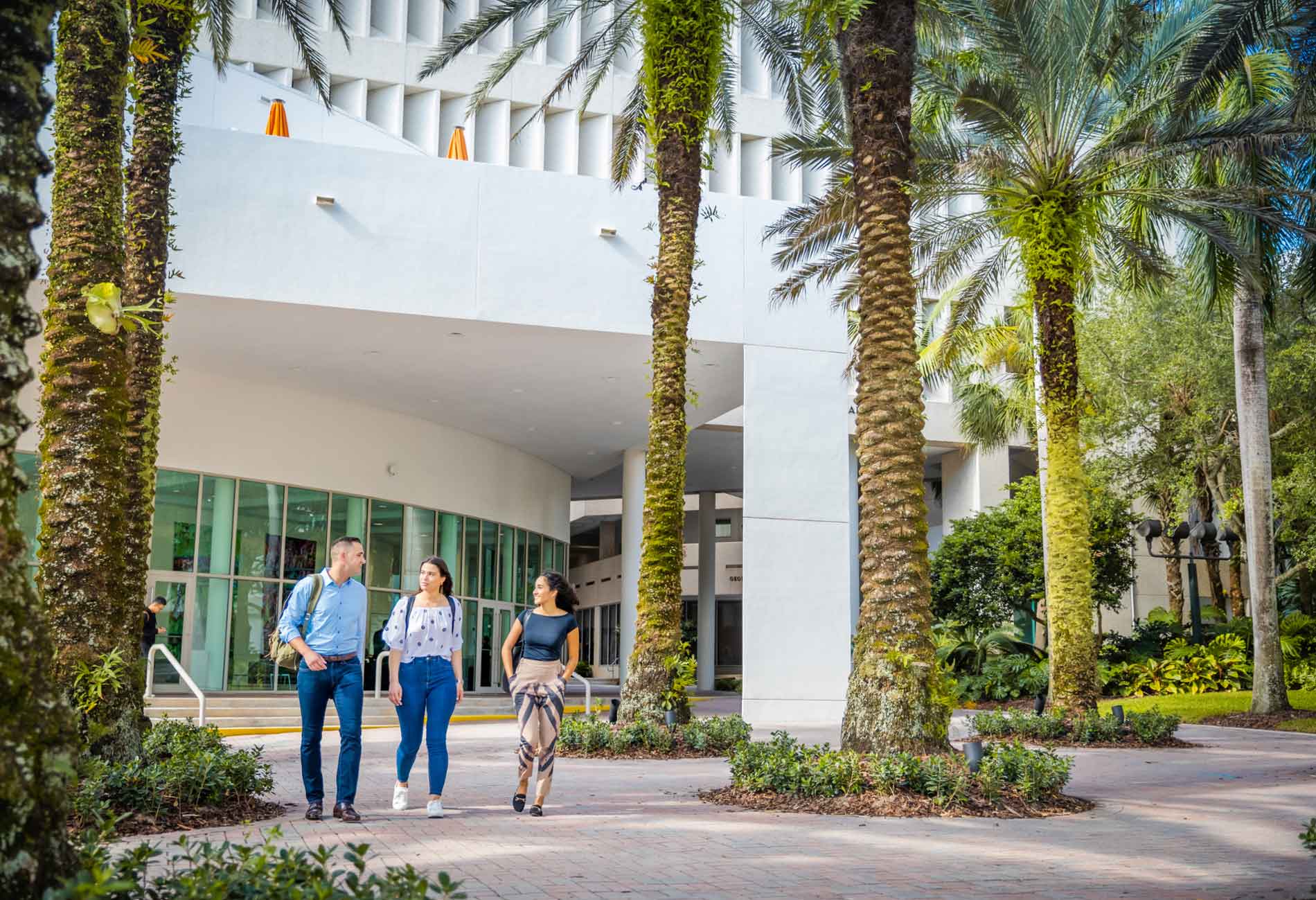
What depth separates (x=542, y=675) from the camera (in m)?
8.16

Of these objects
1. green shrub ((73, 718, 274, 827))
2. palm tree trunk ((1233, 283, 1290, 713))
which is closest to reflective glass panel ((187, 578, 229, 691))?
green shrub ((73, 718, 274, 827))

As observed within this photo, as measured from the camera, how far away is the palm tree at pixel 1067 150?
49.1ft

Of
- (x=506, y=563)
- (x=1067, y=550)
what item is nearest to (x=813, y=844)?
(x=1067, y=550)

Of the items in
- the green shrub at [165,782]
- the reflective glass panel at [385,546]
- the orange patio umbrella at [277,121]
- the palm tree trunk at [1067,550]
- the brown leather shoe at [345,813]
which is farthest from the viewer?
the reflective glass panel at [385,546]

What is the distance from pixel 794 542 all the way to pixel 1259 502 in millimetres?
7948

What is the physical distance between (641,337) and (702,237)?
2242mm

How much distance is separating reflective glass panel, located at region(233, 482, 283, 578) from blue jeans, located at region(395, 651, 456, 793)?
594 inches

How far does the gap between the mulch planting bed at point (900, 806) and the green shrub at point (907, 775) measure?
0.05m

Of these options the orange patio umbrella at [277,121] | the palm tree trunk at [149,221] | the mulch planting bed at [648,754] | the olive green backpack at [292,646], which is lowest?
the mulch planting bed at [648,754]

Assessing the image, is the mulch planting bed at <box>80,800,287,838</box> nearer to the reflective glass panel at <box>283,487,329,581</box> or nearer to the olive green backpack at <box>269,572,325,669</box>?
the olive green backpack at <box>269,572,325,669</box>

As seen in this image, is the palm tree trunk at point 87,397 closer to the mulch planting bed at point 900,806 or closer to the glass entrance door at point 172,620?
the mulch planting bed at point 900,806

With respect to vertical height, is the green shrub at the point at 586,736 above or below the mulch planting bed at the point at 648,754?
above

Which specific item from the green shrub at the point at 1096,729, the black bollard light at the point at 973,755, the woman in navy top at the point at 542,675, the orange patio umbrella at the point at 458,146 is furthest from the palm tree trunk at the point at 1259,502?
the woman in navy top at the point at 542,675

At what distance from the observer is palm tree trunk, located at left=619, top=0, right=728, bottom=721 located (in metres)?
13.7
